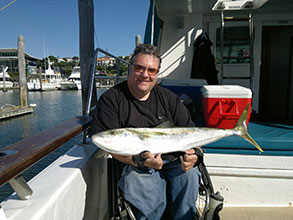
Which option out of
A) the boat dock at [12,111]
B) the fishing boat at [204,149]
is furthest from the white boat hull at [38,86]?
the fishing boat at [204,149]

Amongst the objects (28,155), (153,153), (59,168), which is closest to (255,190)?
(153,153)

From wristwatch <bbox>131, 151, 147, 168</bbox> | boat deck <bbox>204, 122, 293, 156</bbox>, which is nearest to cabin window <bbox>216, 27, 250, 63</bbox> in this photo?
boat deck <bbox>204, 122, 293, 156</bbox>

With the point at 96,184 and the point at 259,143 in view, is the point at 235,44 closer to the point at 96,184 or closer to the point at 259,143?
the point at 259,143

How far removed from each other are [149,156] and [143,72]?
2.15 ft

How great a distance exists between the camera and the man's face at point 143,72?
1732 mm

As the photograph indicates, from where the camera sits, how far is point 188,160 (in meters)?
1.61

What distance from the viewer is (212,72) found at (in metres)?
4.57

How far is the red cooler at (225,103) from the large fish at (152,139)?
0.75 metres

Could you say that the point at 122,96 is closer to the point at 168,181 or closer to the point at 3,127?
the point at 168,181

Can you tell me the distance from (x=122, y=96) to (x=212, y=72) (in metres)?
3.22

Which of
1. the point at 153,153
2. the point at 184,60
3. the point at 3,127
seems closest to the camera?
the point at 153,153

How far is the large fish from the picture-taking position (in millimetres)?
1450

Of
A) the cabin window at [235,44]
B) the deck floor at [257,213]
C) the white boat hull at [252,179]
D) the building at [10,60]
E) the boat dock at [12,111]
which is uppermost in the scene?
the building at [10,60]

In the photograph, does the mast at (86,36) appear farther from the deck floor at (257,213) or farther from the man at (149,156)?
the deck floor at (257,213)
